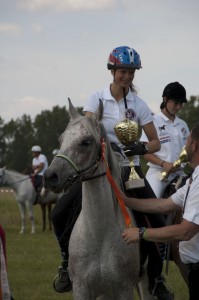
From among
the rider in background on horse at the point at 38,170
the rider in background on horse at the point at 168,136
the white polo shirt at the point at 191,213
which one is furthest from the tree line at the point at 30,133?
the white polo shirt at the point at 191,213

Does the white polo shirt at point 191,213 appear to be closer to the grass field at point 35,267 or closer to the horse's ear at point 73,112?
the horse's ear at point 73,112

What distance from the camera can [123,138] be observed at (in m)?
6.39

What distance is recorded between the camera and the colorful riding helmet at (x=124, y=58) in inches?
272

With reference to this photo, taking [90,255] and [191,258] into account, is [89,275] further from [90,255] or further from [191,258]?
[191,258]

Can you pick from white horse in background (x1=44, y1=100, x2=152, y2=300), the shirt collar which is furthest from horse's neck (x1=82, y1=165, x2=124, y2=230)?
the shirt collar

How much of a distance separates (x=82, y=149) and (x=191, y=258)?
139 cm

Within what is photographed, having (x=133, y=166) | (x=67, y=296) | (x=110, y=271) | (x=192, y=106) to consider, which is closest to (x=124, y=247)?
(x=110, y=271)

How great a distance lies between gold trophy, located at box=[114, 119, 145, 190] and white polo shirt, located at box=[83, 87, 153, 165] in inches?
17.7

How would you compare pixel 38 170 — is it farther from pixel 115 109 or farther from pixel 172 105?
pixel 115 109

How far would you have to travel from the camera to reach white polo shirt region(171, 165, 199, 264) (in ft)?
18.6

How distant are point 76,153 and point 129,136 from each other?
30.7 inches

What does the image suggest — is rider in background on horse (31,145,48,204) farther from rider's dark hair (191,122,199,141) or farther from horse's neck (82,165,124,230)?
rider's dark hair (191,122,199,141)

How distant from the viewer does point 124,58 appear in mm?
6918

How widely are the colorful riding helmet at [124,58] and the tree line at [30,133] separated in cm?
8482
